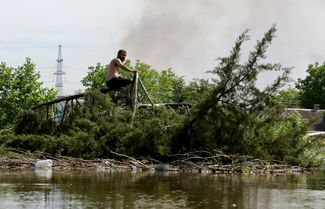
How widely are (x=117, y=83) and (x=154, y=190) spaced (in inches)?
308

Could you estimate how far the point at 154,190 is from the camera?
12.1 m

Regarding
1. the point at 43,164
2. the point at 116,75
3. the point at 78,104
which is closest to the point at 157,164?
the point at 43,164

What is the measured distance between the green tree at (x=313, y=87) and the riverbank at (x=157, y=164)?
62271mm

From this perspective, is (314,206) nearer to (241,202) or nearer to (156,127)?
(241,202)

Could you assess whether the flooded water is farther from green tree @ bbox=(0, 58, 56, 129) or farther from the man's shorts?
green tree @ bbox=(0, 58, 56, 129)

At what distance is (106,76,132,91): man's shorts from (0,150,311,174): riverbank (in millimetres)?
2561

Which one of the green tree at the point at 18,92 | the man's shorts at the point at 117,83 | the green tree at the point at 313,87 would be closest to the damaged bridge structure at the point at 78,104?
the man's shorts at the point at 117,83

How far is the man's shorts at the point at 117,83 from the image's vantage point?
19375 mm

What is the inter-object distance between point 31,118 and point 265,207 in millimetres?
12371

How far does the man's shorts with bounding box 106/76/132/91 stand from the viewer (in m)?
19.4

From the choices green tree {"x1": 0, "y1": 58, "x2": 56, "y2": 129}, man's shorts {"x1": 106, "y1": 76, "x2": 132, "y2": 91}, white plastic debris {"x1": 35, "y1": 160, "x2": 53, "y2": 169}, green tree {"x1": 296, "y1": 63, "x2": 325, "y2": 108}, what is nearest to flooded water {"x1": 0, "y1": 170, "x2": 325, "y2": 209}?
white plastic debris {"x1": 35, "y1": 160, "x2": 53, "y2": 169}

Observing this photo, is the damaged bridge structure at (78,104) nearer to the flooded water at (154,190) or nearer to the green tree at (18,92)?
the flooded water at (154,190)

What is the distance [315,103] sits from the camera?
7812 centimetres

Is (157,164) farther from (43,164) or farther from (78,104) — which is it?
(78,104)
